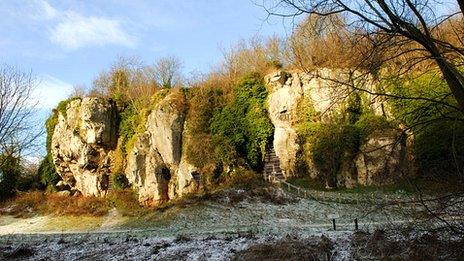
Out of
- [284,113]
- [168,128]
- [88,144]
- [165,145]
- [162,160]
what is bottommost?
[162,160]

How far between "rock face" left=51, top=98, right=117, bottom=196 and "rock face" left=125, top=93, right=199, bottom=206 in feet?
10.2

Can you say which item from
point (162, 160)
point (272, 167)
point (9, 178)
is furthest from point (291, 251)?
point (9, 178)

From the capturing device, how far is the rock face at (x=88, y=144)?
3369cm

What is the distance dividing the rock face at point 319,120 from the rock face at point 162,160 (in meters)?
6.10

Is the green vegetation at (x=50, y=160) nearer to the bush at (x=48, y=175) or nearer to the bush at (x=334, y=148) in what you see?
the bush at (x=48, y=175)

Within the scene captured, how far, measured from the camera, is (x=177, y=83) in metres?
35.9

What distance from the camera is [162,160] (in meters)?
30.3

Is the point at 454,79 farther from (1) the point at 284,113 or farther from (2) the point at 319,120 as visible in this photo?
(1) the point at 284,113

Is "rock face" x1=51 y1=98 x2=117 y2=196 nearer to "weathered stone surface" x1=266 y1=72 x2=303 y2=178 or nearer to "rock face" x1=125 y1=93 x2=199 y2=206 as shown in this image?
"rock face" x1=125 y1=93 x2=199 y2=206

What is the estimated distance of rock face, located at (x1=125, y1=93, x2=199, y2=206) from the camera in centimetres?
2894

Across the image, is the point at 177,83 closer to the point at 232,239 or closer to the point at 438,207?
the point at 232,239

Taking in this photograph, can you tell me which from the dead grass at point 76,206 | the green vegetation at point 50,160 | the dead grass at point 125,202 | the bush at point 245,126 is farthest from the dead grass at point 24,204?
the bush at point 245,126

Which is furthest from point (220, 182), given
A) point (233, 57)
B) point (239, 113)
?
point (233, 57)

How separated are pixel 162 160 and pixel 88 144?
726 centimetres
